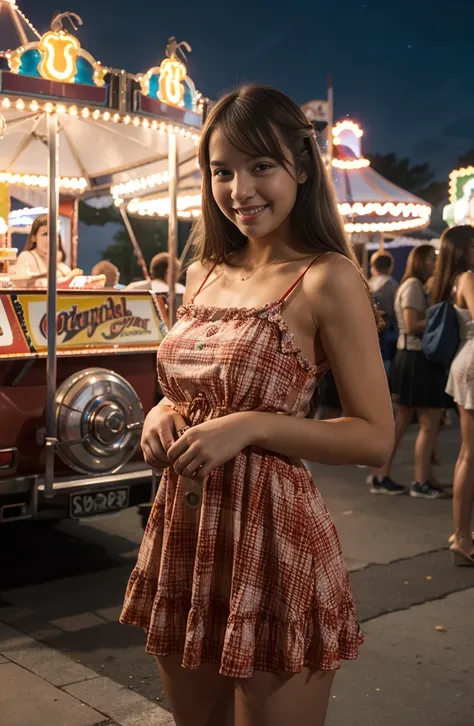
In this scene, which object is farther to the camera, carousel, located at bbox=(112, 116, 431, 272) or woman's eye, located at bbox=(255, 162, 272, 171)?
carousel, located at bbox=(112, 116, 431, 272)

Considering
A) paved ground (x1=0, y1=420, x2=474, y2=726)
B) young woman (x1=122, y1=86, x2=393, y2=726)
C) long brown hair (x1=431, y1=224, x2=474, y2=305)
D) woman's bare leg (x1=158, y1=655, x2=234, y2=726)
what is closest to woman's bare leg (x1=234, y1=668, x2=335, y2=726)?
young woman (x1=122, y1=86, x2=393, y2=726)

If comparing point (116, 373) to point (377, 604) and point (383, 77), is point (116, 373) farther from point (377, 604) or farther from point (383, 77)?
point (383, 77)

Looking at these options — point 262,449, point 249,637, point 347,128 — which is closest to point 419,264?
point 262,449

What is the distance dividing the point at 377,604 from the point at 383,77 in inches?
2267

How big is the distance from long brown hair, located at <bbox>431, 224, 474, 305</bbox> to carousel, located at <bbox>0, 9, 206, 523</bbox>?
1877mm

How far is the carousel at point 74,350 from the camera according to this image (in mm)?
4902

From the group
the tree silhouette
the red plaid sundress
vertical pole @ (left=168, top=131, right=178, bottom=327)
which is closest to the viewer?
the red plaid sundress

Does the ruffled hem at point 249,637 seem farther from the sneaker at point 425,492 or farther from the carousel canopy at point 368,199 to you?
the carousel canopy at point 368,199

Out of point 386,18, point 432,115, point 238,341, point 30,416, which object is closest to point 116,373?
point 30,416

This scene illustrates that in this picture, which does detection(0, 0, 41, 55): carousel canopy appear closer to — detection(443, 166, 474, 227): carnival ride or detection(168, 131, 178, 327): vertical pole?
detection(168, 131, 178, 327): vertical pole

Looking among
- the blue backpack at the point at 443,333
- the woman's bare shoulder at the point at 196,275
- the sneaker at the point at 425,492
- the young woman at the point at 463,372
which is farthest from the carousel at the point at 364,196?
the woman's bare shoulder at the point at 196,275

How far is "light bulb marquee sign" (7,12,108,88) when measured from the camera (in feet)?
16.2

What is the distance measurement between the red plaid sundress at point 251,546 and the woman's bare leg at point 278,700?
3 cm

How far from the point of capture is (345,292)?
186 centimetres
